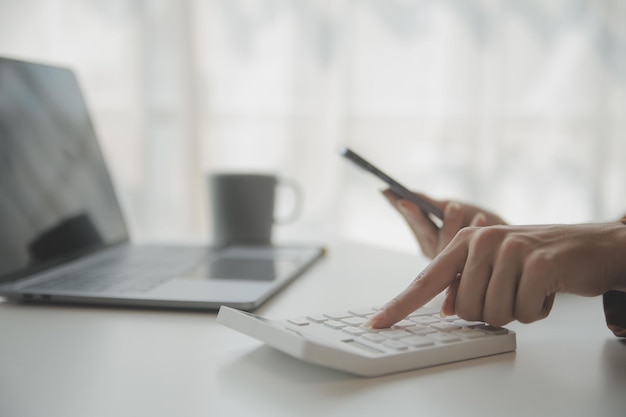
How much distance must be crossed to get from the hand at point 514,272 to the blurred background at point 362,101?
1.17 meters

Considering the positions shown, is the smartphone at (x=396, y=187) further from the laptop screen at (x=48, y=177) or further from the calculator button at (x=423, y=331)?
the laptop screen at (x=48, y=177)

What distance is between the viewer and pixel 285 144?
5.47ft

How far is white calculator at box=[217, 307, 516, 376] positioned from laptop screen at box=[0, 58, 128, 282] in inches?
15.0

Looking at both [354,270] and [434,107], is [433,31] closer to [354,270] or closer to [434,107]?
[434,107]

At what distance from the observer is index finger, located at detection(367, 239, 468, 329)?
0.48 m

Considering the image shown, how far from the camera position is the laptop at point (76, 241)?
25.9 inches

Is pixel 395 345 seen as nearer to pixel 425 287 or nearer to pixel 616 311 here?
pixel 425 287

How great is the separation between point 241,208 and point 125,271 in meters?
0.30

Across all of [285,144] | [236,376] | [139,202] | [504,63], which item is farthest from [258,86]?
[236,376]

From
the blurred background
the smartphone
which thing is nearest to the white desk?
the smartphone

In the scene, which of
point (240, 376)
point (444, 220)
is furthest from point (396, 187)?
point (240, 376)

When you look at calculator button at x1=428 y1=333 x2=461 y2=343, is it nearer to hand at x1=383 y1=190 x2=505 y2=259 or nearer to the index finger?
the index finger

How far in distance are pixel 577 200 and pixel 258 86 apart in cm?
91

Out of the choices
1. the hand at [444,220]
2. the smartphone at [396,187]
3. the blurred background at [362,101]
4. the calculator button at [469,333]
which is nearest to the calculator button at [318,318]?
the calculator button at [469,333]
